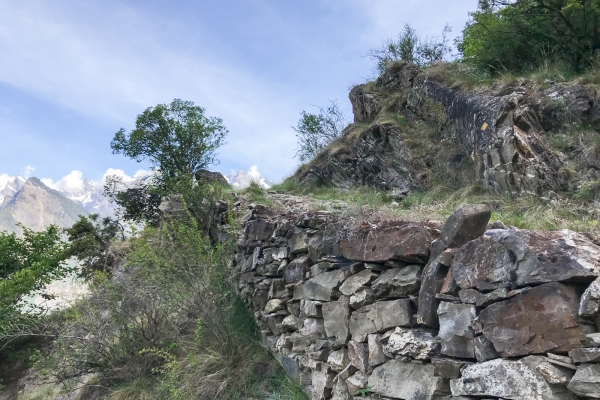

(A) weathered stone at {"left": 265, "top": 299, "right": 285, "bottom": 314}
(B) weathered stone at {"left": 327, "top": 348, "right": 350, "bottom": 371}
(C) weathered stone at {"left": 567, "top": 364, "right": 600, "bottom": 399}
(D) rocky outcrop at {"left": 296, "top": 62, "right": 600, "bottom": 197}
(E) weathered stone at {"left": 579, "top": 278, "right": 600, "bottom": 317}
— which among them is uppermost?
(D) rocky outcrop at {"left": 296, "top": 62, "right": 600, "bottom": 197}

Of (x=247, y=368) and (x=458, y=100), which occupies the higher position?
(x=458, y=100)

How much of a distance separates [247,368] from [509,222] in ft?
12.3

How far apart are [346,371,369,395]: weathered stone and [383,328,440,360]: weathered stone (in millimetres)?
432

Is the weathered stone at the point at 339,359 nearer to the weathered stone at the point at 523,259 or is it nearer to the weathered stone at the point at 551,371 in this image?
the weathered stone at the point at 523,259

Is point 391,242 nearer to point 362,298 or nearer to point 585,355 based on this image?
point 362,298

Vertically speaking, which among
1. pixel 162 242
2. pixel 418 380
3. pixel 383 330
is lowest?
pixel 418 380

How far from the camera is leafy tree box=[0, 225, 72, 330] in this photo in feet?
40.6

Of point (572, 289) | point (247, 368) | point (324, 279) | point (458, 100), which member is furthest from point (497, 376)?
point (458, 100)

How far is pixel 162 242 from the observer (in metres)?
7.14

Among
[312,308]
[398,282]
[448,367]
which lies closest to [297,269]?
[312,308]

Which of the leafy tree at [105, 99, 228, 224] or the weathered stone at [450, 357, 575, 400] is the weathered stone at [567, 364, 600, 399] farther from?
the leafy tree at [105, 99, 228, 224]

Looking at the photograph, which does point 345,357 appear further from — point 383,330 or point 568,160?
point 568,160

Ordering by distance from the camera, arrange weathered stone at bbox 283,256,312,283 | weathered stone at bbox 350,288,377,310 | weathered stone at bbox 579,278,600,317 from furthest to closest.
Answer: weathered stone at bbox 283,256,312,283
weathered stone at bbox 350,288,377,310
weathered stone at bbox 579,278,600,317

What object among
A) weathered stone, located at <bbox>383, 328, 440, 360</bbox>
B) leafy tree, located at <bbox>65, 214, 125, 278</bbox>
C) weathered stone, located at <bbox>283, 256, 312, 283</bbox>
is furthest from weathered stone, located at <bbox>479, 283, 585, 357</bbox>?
leafy tree, located at <bbox>65, 214, 125, 278</bbox>
